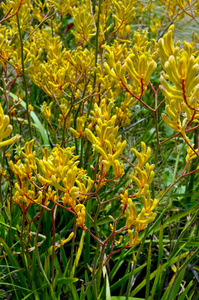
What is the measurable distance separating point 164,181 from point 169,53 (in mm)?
1786

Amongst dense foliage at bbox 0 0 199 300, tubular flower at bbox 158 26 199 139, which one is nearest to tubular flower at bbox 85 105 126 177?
dense foliage at bbox 0 0 199 300

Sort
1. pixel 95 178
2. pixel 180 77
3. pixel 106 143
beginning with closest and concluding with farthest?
pixel 180 77, pixel 106 143, pixel 95 178

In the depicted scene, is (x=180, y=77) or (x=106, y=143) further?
(x=106, y=143)

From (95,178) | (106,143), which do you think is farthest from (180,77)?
(95,178)

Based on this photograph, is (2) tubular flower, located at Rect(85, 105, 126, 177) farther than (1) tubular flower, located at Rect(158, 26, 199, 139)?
Yes

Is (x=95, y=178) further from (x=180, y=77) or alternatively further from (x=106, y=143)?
(x=180, y=77)

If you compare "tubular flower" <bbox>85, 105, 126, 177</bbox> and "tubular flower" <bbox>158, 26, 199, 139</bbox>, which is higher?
"tubular flower" <bbox>158, 26, 199, 139</bbox>

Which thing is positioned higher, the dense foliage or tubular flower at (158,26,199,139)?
tubular flower at (158,26,199,139)

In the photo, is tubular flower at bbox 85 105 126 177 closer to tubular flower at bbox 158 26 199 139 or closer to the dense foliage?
the dense foliage

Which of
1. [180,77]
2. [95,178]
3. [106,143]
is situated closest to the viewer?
[180,77]

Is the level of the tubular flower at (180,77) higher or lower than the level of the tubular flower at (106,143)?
higher

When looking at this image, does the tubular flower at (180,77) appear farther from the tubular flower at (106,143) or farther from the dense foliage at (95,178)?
the tubular flower at (106,143)

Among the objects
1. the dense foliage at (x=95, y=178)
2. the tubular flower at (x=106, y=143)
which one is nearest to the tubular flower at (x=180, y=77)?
the dense foliage at (x=95, y=178)

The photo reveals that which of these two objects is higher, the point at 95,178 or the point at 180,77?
the point at 180,77
